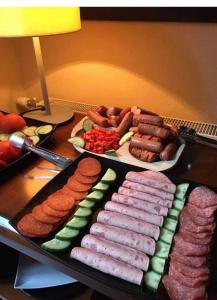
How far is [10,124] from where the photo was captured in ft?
3.33

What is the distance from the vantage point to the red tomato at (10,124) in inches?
39.9

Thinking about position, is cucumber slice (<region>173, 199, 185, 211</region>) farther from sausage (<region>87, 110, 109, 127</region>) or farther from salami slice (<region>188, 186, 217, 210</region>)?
sausage (<region>87, 110, 109, 127</region>)

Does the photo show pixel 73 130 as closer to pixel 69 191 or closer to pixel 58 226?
pixel 69 191

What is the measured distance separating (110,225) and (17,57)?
1090mm

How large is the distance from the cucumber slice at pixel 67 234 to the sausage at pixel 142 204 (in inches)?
5.2

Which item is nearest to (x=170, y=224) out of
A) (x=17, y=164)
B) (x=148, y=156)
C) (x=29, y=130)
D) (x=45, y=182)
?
(x=148, y=156)

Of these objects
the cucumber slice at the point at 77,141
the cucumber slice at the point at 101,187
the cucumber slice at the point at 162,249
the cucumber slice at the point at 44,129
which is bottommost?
the cucumber slice at the point at 162,249

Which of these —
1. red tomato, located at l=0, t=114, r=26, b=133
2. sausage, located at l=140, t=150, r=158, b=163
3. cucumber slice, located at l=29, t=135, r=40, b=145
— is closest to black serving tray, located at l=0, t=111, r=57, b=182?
cucumber slice, located at l=29, t=135, r=40, b=145

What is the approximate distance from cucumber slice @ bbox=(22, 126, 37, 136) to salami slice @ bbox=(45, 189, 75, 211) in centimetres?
35

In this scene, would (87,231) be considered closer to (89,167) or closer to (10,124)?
(89,167)

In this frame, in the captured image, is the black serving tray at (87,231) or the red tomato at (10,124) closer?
the black serving tray at (87,231)

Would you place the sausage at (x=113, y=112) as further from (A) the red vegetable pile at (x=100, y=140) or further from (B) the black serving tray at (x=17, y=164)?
(B) the black serving tray at (x=17, y=164)

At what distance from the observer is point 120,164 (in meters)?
0.82

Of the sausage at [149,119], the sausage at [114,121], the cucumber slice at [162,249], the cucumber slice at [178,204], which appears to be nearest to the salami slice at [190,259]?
the cucumber slice at [162,249]
